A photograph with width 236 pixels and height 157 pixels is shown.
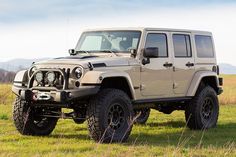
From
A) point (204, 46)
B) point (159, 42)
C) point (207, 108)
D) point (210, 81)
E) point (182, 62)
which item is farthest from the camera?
point (210, 81)

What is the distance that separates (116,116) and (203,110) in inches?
142

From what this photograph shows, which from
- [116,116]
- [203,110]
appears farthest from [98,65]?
[203,110]

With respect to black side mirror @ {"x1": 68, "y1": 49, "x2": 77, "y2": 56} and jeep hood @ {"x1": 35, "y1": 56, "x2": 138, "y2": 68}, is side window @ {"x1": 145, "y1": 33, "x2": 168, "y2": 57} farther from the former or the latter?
black side mirror @ {"x1": 68, "y1": 49, "x2": 77, "y2": 56}

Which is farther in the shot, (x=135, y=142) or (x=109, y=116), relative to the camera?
(x=135, y=142)

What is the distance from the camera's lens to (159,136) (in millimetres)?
11367

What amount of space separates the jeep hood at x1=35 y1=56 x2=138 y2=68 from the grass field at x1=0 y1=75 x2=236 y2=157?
1.43 m

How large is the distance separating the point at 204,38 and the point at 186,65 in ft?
4.74

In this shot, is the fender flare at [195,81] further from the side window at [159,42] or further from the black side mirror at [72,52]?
the black side mirror at [72,52]

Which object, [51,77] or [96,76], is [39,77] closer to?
[51,77]

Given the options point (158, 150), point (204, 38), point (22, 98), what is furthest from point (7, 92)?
point (158, 150)

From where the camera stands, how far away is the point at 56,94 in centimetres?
973

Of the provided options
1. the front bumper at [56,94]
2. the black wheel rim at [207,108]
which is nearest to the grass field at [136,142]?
the black wheel rim at [207,108]

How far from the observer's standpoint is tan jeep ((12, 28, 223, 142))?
32.1 ft

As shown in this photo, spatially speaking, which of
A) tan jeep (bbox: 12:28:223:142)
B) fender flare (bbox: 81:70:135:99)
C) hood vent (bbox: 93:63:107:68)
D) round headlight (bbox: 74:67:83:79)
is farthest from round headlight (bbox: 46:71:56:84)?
hood vent (bbox: 93:63:107:68)
